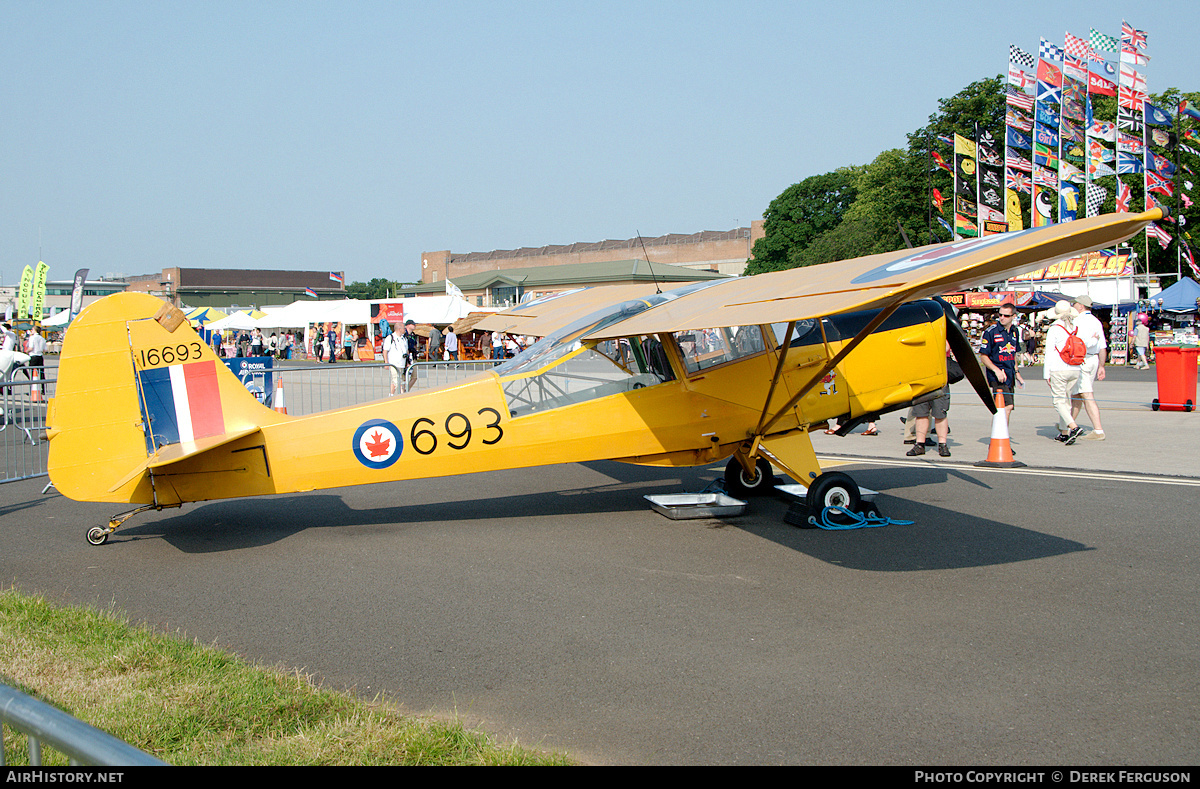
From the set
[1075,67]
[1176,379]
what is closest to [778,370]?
[1176,379]

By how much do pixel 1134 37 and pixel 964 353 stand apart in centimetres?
3684

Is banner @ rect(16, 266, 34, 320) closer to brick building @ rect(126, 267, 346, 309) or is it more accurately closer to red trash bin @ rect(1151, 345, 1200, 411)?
red trash bin @ rect(1151, 345, 1200, 411)

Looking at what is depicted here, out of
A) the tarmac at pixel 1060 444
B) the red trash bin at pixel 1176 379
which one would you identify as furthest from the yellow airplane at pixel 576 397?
the red trash bin at pixel 1176 379

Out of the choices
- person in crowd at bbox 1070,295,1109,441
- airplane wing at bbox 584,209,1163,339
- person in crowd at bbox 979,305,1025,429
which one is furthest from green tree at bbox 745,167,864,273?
airplane wing at bbox 584,209,1163,339

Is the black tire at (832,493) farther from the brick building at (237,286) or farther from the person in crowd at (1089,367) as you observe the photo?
the brick building at (237,286)

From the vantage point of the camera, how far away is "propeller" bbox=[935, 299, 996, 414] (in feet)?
26.5

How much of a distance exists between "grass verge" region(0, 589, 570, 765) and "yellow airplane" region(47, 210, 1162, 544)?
198 cm

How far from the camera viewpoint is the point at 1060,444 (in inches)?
446

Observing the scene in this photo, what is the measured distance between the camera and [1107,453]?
10531 mm

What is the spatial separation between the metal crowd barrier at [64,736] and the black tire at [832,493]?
19.9 feet

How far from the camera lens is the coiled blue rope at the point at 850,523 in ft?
23.0
